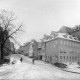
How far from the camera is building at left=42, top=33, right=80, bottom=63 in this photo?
5006 centimetres

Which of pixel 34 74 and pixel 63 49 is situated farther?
pixel 63 49

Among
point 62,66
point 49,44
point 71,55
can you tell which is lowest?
point 62,66

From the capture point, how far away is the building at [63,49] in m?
50.1

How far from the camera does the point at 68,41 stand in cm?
5272

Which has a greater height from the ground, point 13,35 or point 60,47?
point 13,35

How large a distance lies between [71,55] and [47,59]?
35.7 ft

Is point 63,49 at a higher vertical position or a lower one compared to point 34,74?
higher

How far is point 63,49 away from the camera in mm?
50562

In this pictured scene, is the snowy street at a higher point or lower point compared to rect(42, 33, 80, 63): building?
lower

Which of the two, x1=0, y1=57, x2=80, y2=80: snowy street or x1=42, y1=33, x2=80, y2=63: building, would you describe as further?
x1=42, y1=33, x2=80, y2=63: building

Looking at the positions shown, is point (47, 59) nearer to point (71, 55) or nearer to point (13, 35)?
point (71, 55)

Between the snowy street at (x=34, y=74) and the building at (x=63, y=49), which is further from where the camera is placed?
the building at (x=63, y=49)

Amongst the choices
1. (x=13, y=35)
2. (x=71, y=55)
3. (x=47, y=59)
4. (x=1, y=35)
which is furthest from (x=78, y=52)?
(x=1, y=35)

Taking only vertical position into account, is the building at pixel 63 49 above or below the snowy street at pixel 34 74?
above
